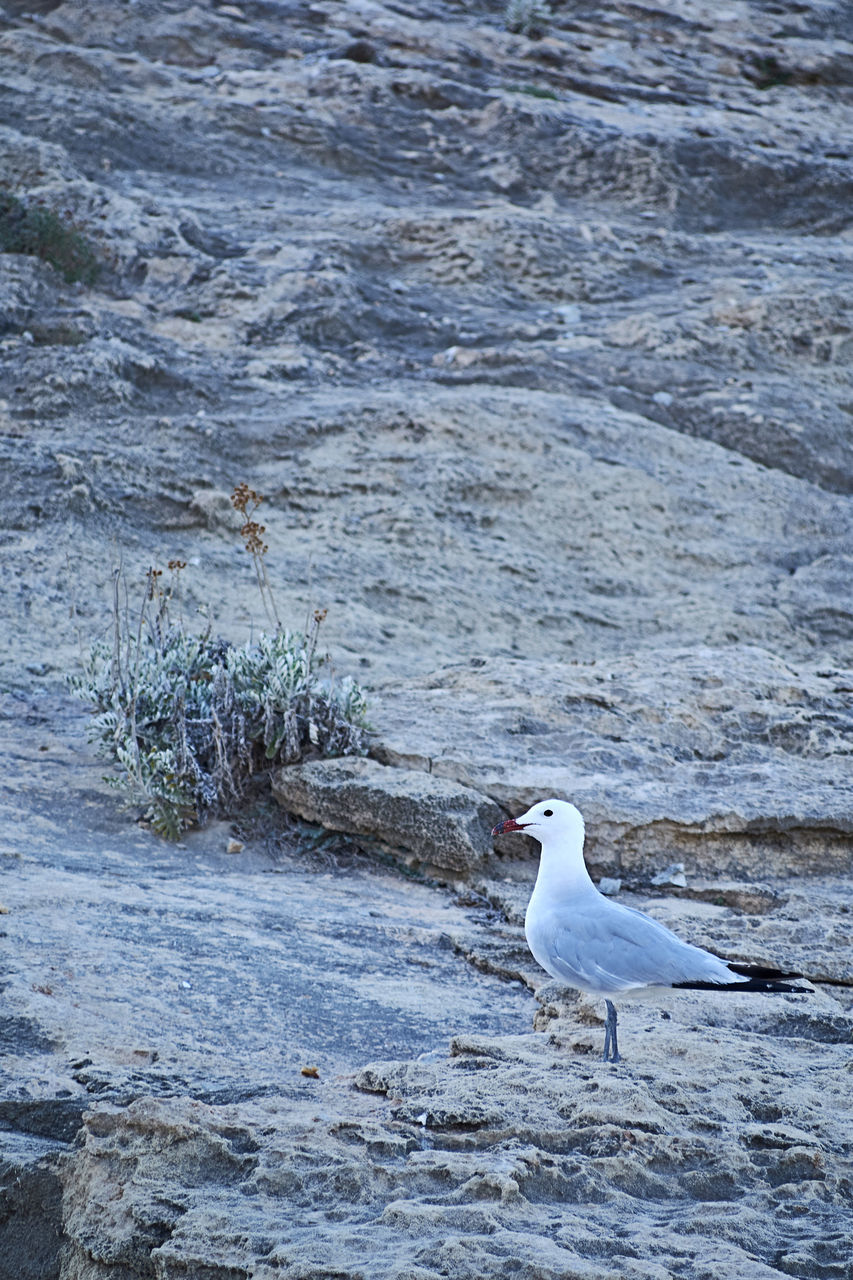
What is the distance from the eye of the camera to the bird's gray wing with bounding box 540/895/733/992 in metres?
2.76

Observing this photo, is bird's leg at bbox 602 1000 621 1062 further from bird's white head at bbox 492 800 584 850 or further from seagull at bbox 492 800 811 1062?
bird's white head at bbox 492 800 584 850

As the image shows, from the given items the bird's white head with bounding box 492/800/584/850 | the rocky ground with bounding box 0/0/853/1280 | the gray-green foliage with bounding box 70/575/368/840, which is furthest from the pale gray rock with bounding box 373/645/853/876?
the bird's white head with bounding box 492/800/584/850

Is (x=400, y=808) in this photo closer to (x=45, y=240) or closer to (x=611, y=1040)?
(x=611, y=1040)

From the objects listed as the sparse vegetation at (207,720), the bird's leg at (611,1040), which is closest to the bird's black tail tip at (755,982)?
the bird's leg at (611,1040)

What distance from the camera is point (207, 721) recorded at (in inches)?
202

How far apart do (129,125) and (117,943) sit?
1077 centimetres

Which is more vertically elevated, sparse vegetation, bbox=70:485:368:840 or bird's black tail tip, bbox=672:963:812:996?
bird's black tail tip, bbox=672:963:812:996

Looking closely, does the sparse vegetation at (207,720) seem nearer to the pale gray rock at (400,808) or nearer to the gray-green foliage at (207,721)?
the gray-green foliage at (207,721)

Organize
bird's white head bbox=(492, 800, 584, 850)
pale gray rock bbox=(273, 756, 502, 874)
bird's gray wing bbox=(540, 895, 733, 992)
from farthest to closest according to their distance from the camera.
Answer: pale gray rock bbox=(273, 756, 502, 874) → bird's white head bbox=(492, 800, 584, 850) → bird's gray wing bbox=(540, 895, 733, 992)

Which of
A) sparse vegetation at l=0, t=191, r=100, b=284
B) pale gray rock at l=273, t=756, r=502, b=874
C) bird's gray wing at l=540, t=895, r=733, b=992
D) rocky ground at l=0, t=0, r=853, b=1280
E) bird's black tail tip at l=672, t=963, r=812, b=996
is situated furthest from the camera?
sparse vegetation at l=0, t=191, r=100, b=284

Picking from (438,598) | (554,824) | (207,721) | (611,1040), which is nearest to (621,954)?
(611,1040)

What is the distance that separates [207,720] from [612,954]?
275 centimetres

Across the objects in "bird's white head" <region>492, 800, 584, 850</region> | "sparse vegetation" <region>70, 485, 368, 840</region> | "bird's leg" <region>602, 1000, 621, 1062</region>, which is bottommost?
"sparse vegetation" <region>70, 485, 368, 840</region>

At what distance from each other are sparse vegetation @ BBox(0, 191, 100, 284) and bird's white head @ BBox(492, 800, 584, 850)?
830cm
